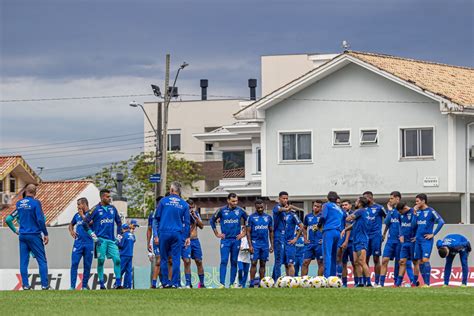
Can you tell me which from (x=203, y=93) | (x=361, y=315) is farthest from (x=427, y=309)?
(x=203, y=93)

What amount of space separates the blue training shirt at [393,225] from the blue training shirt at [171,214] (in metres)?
5.83

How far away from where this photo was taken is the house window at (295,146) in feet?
186

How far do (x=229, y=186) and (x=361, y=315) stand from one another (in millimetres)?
50676

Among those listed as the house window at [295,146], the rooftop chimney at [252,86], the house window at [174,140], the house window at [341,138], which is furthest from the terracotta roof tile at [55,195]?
the house window at [341,138]

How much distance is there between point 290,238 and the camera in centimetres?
2958

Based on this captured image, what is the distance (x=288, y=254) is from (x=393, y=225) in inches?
105

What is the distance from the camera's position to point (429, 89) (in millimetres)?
52375

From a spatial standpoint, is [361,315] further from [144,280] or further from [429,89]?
[429,89]

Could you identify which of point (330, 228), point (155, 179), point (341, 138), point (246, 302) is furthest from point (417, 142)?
point (246, 302)

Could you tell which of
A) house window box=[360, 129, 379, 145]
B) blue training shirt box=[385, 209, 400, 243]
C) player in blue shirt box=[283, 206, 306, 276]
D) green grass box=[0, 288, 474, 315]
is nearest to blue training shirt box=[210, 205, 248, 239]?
player in blue shirt box=[283, 206, 306, 276]

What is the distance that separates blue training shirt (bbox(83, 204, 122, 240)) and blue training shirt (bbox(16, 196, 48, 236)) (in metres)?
1.10

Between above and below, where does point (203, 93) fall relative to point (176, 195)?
above

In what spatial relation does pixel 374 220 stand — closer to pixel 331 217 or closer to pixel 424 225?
pixel 424 225

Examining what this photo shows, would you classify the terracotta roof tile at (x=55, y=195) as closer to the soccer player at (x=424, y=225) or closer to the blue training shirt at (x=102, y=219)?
the blue training shirt at (x=102, y=219)
